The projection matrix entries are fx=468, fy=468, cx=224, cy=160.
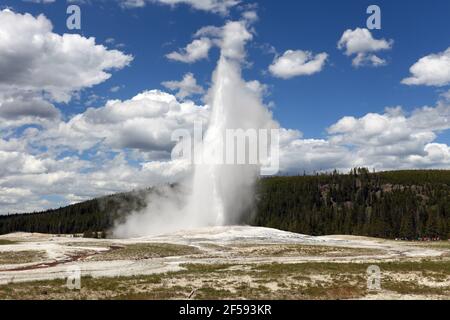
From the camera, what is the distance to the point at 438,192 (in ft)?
608

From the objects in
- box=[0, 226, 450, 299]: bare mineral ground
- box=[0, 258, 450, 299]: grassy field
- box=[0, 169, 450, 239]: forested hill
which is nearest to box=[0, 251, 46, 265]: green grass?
box=[0, 226, 450, 299]: bare mineral ground

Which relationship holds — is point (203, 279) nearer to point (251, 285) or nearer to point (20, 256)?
point (251, 285)

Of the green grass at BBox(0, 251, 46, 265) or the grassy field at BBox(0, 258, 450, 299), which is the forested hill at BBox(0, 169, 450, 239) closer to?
the green grass at BBox(0, 251, 46, 265)

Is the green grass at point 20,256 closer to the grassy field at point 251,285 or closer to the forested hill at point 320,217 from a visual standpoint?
the grassy field at point 251,285

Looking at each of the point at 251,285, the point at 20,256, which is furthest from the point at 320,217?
the point at 251,285

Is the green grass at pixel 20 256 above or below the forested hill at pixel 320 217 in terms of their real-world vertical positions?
above

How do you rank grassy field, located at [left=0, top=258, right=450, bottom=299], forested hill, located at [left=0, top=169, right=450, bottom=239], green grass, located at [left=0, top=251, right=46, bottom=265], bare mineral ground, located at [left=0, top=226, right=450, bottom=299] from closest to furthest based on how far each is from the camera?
1. grassy field, located at [left=0, top=258, right=450, bottom=299]
2. bare mineral ground, located at [left=0, top=226, right=450, bottom=299]
3. green grass, located at [left=0, top=251, right=46, bottom=265]
4. forested hill, located at [left=0, top=169, right=450, bottom=239]

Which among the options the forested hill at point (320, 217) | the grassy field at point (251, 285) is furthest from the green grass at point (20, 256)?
the forested hill at point (320, 217)

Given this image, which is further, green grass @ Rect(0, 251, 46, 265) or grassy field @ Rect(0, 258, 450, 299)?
green grass @ Rect(0, 251, 46, 265)

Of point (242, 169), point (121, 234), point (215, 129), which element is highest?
point (215, 129)

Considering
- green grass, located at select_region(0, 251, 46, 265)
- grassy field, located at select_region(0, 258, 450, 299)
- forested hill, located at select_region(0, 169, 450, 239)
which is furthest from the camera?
forested hill, located at select_region(0, 169, 450, 239)
